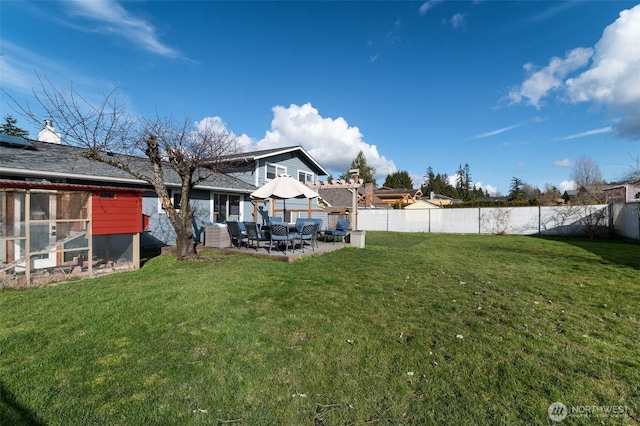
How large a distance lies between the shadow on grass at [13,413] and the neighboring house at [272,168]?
38.0 feet

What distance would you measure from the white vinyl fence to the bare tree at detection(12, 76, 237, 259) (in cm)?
1583

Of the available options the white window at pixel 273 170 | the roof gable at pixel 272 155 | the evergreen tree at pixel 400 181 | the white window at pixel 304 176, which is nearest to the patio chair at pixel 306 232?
the roof gable at pixel 272 155

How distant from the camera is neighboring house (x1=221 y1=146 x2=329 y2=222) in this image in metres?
15.2

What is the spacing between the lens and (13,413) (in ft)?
6.65

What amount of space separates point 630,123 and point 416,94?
54.6 ft

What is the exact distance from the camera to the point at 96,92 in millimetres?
7758

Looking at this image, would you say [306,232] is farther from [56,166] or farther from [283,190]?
[56,166]

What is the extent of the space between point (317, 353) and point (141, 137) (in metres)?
9.01

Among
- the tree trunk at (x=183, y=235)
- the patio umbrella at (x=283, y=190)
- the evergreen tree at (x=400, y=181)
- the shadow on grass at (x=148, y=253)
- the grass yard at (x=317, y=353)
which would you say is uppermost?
the evergreen tree at (x=400, y=181)

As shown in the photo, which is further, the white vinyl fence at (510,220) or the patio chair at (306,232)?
the white vinyl fence at (510,220)

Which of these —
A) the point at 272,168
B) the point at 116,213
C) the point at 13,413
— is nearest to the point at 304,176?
the point at 272,168

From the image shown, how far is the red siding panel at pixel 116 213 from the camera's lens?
6.46m

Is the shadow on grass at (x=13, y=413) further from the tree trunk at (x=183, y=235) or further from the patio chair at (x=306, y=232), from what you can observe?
the patio chair at (x=306, y=232)

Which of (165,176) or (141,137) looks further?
(165,176)
